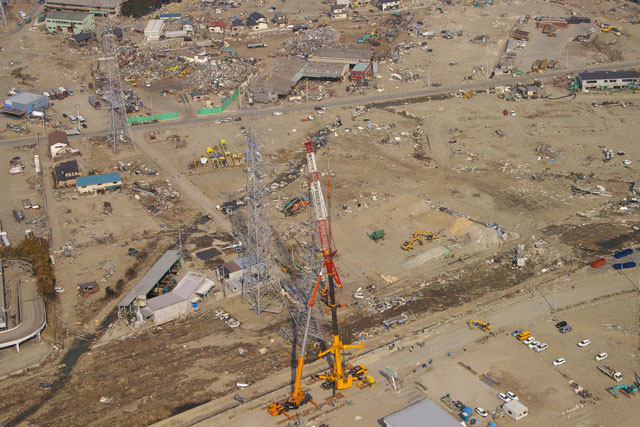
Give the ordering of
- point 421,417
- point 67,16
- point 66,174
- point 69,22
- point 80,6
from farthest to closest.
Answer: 1. point 80,6
2. point 67,16
3. point 69,22
4. point 66,174
5. point 421,417

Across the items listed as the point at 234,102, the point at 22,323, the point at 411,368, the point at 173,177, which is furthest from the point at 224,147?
the point at 411,368

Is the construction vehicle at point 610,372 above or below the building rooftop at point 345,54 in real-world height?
below

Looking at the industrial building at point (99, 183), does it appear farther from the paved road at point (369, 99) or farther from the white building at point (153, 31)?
the white building at point (153, 31)

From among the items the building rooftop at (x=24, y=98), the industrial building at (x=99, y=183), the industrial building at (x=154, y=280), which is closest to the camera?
the industrial building at (x=154, y=280)

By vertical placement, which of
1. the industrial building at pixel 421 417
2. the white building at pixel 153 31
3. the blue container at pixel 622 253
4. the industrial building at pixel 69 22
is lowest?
the industrial building at pixel 421 417

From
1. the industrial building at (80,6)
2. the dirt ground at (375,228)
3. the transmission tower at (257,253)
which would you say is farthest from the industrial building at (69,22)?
the transmission tower at (257,253)

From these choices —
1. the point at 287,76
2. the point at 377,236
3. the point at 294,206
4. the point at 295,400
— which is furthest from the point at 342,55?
the point at 295,400

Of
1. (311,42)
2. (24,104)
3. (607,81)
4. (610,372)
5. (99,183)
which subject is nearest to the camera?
(610,372)

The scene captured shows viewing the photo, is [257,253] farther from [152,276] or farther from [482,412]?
[482,412]
